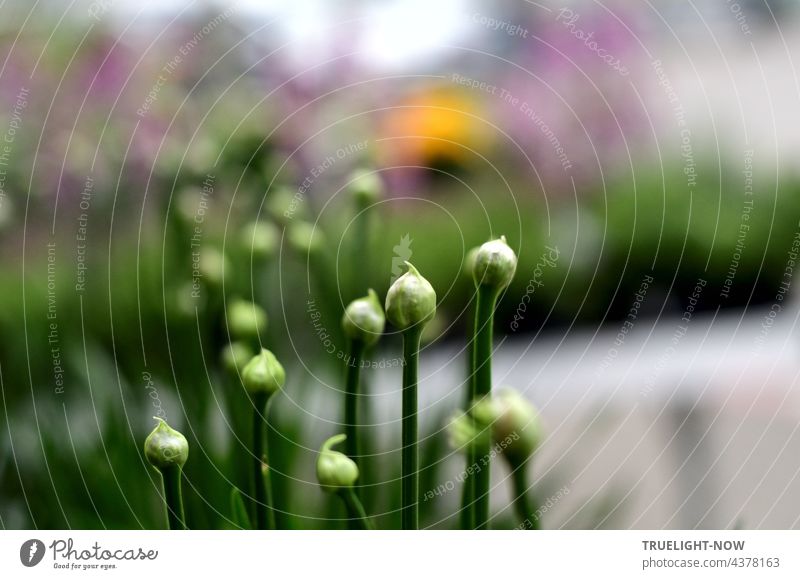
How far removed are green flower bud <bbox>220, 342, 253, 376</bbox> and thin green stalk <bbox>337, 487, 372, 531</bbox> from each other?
36 millimetres

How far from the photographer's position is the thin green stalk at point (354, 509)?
13 centimetres

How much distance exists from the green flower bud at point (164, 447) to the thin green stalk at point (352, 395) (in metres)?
0.03

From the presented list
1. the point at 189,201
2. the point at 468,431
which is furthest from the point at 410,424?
the point at 189,201

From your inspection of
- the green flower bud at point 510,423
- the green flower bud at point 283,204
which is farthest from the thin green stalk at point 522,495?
the green flower bud at point 283,204

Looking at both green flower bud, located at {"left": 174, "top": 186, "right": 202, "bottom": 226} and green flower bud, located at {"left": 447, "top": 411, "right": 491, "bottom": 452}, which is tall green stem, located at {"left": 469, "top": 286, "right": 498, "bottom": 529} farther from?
green flower bud, located at {"left": 174, "top": 186, "right": 202, "bottom": 226}

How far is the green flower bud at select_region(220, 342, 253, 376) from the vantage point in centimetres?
16

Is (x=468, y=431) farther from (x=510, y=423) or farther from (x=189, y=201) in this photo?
(x=189, y=201)

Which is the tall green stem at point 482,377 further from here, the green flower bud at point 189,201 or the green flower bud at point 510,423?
the green flower bud at point 189,201

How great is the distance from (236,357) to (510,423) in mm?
59

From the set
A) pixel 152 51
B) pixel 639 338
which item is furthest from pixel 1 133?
pixel 639 338

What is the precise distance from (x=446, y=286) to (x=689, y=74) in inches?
6.8

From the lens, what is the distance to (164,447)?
0.12m
